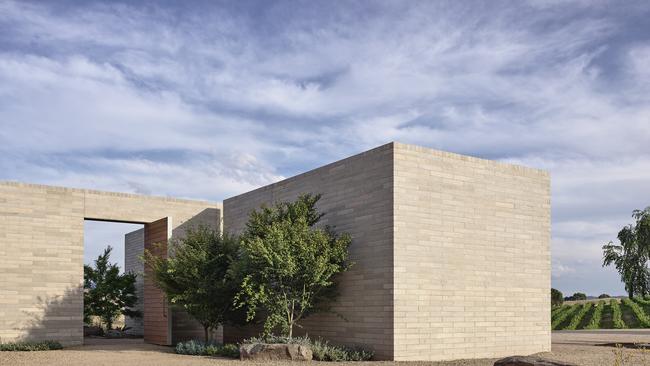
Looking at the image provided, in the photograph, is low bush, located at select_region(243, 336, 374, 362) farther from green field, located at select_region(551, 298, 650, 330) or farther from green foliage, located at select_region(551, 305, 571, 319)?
green foliage, located at select_region(551, 305, 571, 319)

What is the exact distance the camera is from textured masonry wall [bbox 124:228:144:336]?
25.0 meters

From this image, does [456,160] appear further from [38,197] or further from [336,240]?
[38,197]

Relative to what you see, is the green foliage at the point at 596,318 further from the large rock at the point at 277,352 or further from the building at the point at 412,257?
the large rock at the point at 277,352

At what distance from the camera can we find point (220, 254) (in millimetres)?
15820

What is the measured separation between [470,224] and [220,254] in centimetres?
601

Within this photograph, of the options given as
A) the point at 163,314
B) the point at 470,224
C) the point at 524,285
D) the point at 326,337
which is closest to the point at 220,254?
the point at 326,337

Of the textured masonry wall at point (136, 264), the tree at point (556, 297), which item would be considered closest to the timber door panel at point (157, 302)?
the textured masonry wall at point (136, 264)

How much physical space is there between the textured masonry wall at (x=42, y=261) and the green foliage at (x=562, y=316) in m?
22.1

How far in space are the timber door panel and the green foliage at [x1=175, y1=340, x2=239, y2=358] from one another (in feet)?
10.6

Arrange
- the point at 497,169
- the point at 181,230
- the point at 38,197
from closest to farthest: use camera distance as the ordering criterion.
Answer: the point at 497,169 → the point at 38,197 → the point at 181,230

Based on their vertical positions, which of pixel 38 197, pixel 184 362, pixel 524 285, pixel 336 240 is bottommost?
pixel 184 362

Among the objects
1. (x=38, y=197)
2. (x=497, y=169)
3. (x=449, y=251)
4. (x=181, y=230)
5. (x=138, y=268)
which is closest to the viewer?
(x=449, y=251)

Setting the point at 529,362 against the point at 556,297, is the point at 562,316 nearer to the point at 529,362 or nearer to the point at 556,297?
the point at 556,297

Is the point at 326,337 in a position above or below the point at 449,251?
below
